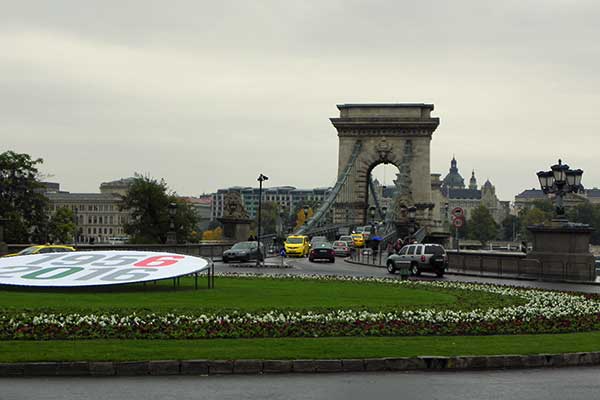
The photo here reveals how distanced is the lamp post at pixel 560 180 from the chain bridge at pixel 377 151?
63.0 metres

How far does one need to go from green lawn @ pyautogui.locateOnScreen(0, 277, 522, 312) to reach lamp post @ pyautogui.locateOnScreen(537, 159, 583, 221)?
10979mm

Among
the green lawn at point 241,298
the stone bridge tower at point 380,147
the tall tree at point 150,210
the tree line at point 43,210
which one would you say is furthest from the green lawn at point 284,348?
the stone bridge tower at point 380,147

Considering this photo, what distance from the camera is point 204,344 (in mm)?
15727

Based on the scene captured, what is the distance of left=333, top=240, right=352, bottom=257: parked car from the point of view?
73.6 meters

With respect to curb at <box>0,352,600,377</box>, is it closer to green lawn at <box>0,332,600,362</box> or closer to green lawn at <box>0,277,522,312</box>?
green lawn at <box>0,332,600,362</box>

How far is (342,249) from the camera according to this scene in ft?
244

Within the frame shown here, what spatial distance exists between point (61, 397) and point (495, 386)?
591 centimetres

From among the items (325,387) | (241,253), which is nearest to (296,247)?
(241,253)

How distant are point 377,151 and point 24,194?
1719 inches

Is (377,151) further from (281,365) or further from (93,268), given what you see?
(281,365)

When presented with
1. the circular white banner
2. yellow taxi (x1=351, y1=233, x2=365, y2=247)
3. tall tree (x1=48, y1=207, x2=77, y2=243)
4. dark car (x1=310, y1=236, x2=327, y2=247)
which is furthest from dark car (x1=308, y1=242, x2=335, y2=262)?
the circular white banner

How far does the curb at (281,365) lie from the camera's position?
13.8 m

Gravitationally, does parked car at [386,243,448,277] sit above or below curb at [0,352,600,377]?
above

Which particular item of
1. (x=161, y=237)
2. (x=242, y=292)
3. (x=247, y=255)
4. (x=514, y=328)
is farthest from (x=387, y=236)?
(x=514, y=328)
